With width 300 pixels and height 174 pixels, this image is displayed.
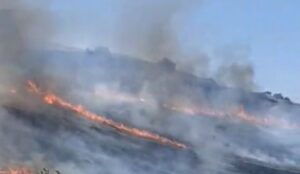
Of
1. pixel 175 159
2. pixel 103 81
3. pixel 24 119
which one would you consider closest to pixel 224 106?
pixel 103 81

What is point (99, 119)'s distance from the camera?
39.9m

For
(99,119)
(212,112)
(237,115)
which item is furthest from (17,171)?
(237,115)

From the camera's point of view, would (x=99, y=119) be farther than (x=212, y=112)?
No

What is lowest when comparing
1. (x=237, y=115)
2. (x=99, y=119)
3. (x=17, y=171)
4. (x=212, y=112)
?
(x=17, y=171)

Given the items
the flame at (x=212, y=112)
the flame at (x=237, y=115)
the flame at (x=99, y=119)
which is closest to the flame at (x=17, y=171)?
the flame at (x=99, y=119)

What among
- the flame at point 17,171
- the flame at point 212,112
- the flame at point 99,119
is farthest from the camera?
the flame at point 212,112

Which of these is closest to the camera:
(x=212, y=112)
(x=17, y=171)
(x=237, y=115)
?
(x=17, y=171)

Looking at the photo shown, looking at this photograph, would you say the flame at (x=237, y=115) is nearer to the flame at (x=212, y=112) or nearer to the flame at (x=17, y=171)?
the flame at (x=212, y=112)

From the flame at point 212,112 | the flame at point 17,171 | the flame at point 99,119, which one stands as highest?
the flame at point 212,112

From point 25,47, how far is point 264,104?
22.6 metres

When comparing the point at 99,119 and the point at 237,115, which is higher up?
the point at 237,115

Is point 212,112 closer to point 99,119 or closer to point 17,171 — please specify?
point 99,119

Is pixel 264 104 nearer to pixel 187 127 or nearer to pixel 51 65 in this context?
pixel 187 127

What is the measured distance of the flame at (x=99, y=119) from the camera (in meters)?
38.9
